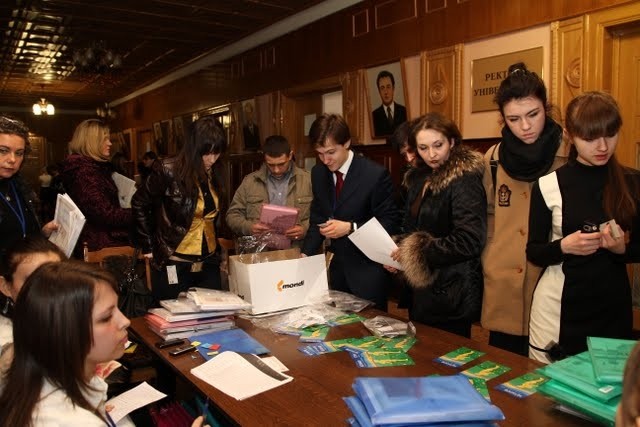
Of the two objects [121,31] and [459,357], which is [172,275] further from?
[121,31]

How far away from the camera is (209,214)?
8.89 feet

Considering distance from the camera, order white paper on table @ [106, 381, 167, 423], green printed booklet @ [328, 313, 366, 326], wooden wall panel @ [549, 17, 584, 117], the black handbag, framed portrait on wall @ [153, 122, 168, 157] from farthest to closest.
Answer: framed portrait on wall @ [153, 122, 168, 157] → wooden wall panel @ [549, 17, 584, 117] → the black handbag → green printed booklet @ [328, 313, 366, 326] → white paper on table @ [106, 381, 167, 423]

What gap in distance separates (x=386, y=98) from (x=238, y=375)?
11.8 feet

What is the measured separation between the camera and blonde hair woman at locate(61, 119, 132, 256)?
10.5 ft

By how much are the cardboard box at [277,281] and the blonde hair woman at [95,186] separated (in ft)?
4.25

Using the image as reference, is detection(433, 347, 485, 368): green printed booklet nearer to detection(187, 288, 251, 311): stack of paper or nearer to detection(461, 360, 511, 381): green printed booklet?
detection(461, 360, 511, 381): green printed booklet

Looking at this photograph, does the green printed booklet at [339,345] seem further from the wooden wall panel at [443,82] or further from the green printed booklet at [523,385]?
the wooden wall panel at [443,82]

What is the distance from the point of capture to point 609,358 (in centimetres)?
122

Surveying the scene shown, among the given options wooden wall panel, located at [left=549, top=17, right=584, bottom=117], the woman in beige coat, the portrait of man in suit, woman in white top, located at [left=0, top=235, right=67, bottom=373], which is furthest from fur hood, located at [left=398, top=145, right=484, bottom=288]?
the portrait of man in suit

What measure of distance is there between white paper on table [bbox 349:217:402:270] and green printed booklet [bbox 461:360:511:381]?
2.18 ft

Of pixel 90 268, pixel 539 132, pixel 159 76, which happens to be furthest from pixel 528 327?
pixel 159 76

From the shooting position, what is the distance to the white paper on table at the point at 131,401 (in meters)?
1.44

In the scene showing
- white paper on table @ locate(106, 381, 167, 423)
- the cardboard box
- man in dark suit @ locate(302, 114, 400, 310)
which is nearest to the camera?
white paper on table @ locate(106, 381, 167, 423)

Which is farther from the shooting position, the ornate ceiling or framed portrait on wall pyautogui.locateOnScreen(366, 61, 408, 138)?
the ornate ceiling
